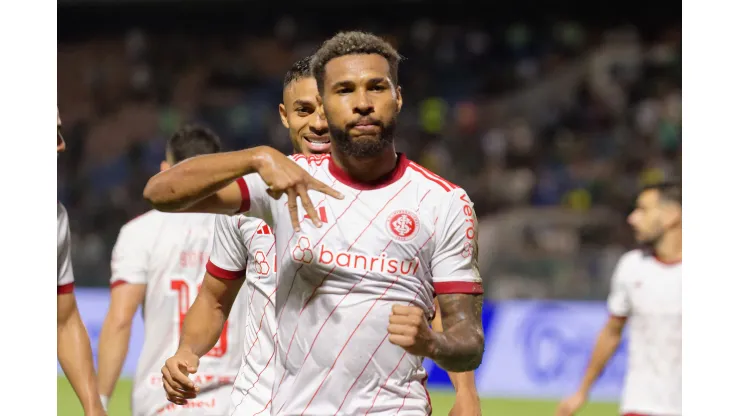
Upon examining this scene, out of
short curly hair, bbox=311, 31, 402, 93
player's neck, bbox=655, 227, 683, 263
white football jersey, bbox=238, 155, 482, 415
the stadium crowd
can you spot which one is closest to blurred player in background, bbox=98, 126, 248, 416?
white football jersey, bbox=238, 155, 482, 415

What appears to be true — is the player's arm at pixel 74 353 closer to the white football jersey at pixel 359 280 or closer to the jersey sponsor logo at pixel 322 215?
the white football jersey at pixel 359 280

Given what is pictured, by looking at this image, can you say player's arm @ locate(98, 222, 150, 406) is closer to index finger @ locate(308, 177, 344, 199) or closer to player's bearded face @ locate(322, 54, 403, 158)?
player's bearded face @ locate(322, 54, 403, 158)

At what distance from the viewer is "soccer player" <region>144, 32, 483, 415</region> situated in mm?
3600

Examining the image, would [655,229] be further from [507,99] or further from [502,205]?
[507,99]

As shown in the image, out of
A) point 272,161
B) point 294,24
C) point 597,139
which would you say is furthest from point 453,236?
point 294,24

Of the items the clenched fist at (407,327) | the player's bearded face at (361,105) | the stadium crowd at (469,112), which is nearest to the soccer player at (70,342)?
the player's bearded face at (361,105)

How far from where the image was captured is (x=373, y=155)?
12.0 feet

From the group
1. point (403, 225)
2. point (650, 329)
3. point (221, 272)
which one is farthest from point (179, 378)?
point (650, 329)

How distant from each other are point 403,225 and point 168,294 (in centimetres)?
297

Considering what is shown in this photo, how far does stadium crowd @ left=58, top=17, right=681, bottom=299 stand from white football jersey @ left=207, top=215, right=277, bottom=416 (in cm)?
1191

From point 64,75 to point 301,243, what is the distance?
21.6 m

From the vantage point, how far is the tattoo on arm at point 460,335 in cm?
341

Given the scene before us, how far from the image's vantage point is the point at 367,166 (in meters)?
3.72

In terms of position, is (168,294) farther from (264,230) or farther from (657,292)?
(657,292)
